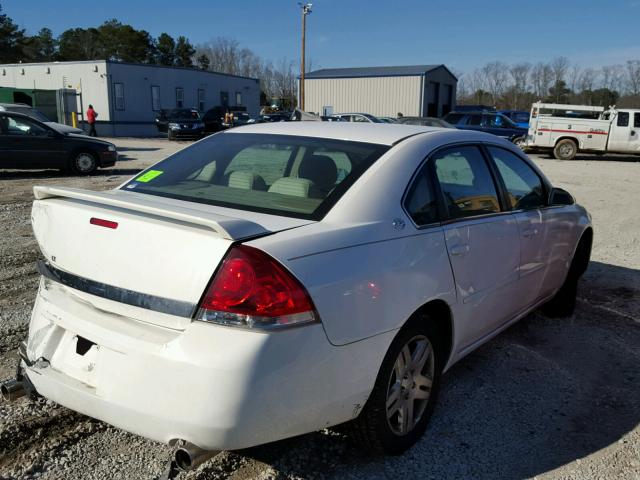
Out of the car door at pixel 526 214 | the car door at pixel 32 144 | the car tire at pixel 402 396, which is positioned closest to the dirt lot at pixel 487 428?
the car tire at pixel 402 396

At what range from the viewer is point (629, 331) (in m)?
4.75

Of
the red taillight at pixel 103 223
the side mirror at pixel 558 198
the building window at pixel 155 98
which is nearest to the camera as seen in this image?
the red taillight at pixel 103 223

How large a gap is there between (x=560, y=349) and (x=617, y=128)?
70.6 ft

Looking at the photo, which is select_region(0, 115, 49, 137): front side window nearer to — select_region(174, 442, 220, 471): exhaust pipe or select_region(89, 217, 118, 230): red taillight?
select_region(89, 217, 118, 230): red taillight

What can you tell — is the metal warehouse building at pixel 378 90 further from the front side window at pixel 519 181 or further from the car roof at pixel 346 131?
the car roof at pixel 346 131

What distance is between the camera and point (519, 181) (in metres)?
4.10

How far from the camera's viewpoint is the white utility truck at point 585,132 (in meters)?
22.9

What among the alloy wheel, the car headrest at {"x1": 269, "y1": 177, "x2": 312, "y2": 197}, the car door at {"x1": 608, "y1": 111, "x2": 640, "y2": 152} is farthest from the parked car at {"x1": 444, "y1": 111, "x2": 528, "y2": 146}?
the alloy wheel

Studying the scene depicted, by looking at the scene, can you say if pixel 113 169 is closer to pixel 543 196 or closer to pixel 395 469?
pixel 543 196

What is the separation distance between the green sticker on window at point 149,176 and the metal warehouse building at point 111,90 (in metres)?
31.5

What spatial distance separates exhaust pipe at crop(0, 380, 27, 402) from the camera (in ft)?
8.83

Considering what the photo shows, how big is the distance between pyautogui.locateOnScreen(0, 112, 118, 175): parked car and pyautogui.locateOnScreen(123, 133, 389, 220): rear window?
11.5 metres

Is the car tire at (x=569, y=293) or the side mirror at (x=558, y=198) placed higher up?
the side mirror at (x=558, y=198)

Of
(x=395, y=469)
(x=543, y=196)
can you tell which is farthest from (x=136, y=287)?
(x=543, y=196)
